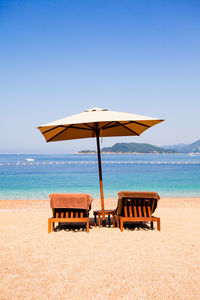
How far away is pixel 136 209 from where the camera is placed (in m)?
5.93

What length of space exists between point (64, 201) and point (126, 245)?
1.60m

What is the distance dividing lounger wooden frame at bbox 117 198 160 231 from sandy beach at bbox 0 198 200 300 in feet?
1.05

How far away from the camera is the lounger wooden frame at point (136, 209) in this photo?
5.82m

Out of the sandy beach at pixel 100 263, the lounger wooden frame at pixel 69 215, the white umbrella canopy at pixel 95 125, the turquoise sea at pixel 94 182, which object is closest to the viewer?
the sandy beach at pixel 100 263

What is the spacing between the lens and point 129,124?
21.1 feet

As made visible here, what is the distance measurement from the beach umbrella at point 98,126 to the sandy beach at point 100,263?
1.31 meters

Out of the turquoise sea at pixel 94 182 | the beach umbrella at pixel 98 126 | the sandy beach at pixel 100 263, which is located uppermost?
the beach umbrella at pixel 98 126

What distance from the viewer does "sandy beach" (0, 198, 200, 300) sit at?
123 inches

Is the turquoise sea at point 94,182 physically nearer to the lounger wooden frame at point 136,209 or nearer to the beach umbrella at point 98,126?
the beach umbrella at point 98,126

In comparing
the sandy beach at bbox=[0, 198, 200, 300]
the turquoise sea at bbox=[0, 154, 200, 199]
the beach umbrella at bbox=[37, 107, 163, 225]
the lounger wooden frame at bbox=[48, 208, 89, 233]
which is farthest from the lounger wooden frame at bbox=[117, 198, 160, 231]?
the turquoise sea at bbox=[0, 154, 200, 199]

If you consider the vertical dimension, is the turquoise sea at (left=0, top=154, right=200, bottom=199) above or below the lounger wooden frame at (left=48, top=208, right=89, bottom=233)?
below

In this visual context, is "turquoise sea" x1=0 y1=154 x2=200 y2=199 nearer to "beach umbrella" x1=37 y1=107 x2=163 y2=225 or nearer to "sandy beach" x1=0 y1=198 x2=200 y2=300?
"beach umbrella" x1=37 y1=107 x2=163 y2=225

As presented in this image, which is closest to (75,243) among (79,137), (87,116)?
(87,116)

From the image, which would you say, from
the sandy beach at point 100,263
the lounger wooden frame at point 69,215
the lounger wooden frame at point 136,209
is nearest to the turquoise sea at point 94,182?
the lounger wooden frame at point 69,215
